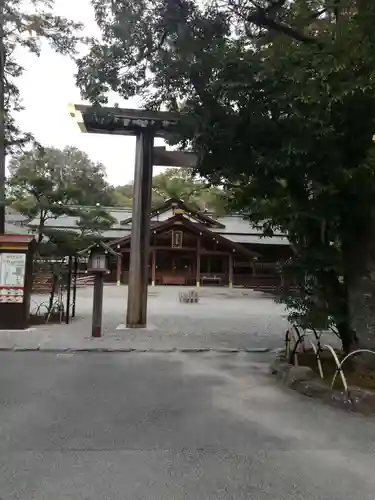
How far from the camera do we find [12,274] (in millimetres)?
11148

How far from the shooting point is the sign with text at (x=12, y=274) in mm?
11133

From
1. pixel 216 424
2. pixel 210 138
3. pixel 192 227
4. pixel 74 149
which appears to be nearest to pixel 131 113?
pixel 210 138

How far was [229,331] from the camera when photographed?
1213 cm

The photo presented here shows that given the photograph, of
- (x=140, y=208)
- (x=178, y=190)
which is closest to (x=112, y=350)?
(x=140, y=208)

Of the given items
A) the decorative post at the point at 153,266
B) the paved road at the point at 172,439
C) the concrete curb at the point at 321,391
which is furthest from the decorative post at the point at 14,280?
the decorative post at the point at 153,266

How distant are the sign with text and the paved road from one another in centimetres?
415

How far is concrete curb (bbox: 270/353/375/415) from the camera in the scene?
18.1ft

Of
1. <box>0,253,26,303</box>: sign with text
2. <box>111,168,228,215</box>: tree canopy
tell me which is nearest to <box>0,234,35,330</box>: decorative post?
<box>0,253,26,303</box>: sign with text

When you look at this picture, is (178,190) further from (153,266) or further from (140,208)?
(140,208)

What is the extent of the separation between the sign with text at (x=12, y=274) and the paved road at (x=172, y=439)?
415 cm

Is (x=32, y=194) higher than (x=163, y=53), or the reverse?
(x=163, y=53)

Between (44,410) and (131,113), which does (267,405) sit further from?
(131,113)

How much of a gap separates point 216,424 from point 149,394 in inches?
55.2

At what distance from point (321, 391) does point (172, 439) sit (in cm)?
238
